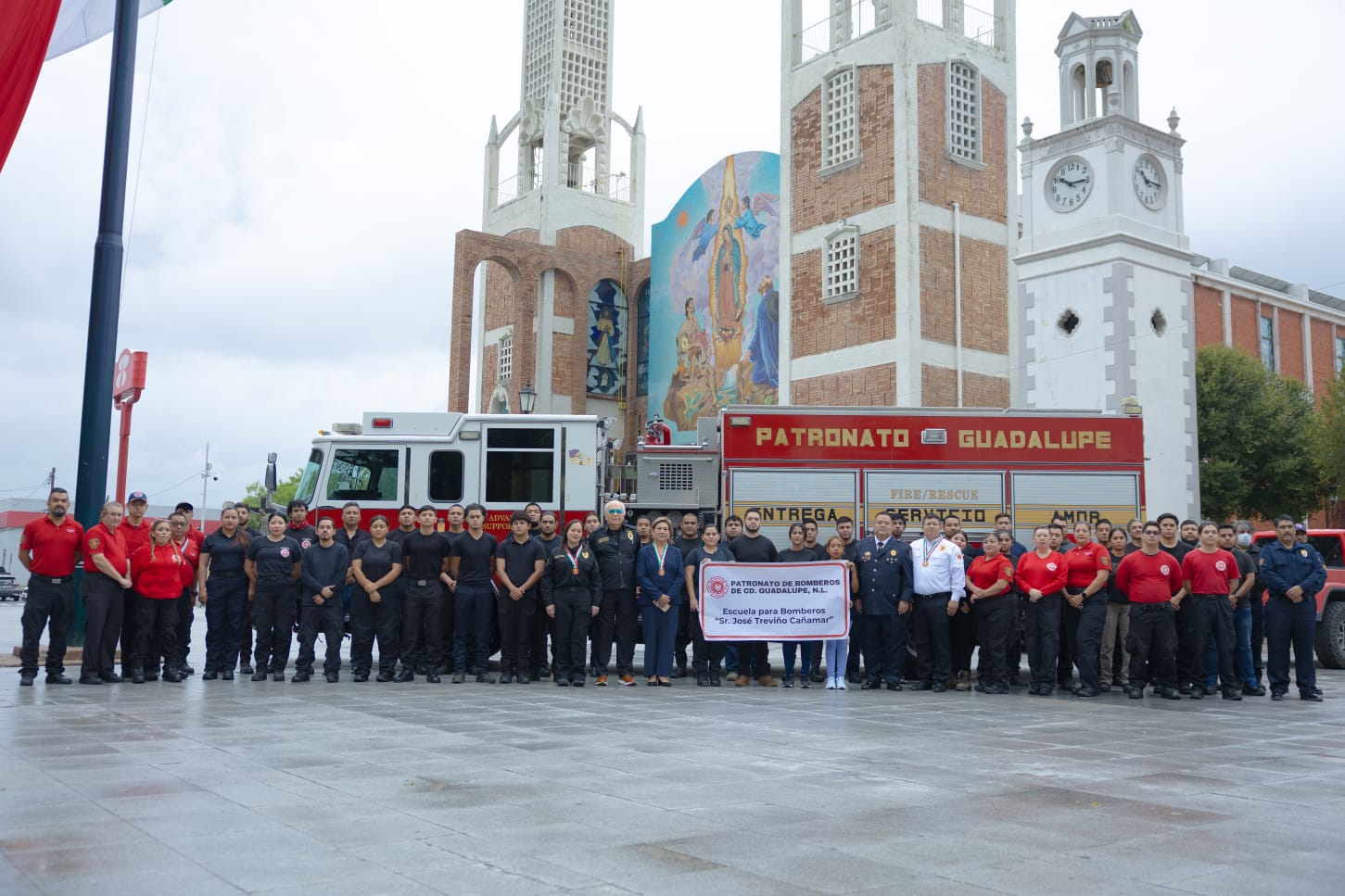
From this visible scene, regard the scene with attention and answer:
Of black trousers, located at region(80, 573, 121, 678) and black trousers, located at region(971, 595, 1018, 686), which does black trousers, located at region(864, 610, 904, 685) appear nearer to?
black trousers, located at region(971, 595, 1018, 686)

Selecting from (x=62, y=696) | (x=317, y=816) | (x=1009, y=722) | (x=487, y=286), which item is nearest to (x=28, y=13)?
(x=317, y=816)

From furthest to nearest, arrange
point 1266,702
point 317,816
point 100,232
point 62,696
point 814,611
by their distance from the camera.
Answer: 1. point 100,232
2. point 814,611
3. point 1266,702
4. point 62,696
5. point 317,816

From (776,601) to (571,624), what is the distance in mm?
2331

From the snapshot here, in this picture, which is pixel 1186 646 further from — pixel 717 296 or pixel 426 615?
pixel 717 296

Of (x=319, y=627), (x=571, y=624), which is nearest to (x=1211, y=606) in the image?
(x=571, y=624)

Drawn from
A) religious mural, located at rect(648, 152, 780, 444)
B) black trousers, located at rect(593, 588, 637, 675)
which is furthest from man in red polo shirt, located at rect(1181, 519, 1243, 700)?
religious mural, located at rect(648, 152, 780, 444)

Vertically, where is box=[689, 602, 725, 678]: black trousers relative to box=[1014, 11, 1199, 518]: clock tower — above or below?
below

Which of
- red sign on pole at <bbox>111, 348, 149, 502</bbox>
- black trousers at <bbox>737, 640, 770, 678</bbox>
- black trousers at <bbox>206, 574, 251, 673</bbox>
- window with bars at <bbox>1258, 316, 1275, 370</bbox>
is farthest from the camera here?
window with bars at <bbox>1258, 316, 1275, 370</bbox>

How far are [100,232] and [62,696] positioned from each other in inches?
238

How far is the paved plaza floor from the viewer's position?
4.67 m

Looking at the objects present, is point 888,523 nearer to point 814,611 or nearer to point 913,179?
point 814,611

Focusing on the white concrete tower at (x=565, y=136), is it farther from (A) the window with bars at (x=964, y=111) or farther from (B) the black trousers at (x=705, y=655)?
(B) the black trousers at (x=705, y=655)

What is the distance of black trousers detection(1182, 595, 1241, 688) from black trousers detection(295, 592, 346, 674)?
9349 mm

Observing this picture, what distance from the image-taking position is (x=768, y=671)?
1327 cm
